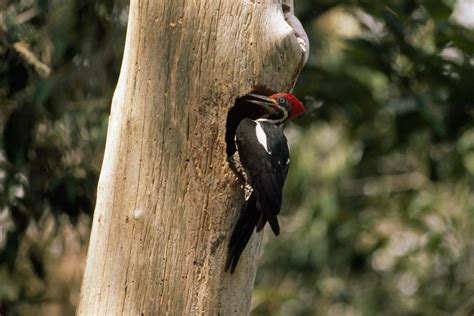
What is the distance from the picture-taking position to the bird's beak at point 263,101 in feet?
10.9

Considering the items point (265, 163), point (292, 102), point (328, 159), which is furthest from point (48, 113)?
point (328, 159)

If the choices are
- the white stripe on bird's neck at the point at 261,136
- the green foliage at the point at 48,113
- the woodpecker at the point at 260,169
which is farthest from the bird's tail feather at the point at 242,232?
the green foliage at the point at 48,113

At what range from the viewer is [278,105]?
3379mm

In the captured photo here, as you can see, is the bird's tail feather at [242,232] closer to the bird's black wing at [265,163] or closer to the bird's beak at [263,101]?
the bird's black wing at [265,163]

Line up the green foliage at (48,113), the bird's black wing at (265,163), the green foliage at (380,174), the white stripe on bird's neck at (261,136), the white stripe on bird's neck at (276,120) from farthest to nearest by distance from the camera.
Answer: the green foliage at (380,174) < the green foliage at (48,113) < the white stripe on bird's neck at (276,120) < the white stripe on bird's neck at (261,136) < the bird's black wing at (265,163)

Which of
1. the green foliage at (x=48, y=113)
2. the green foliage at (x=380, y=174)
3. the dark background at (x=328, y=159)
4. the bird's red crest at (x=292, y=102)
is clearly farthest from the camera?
the green foliage at (x=380, y=174)

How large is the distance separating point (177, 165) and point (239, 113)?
41 cm

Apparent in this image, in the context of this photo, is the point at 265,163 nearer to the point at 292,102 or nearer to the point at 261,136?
the point at 261,136

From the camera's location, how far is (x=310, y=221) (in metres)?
7.31

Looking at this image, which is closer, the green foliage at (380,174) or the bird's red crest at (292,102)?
the bird's red crest at (292,102)

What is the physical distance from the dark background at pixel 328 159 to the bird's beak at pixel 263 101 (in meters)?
1.90

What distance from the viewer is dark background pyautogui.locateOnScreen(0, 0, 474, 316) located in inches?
204

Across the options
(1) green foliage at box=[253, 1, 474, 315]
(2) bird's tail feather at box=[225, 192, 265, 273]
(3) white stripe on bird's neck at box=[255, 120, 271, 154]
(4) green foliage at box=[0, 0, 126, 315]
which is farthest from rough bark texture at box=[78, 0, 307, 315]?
(1) green foliage at box=[253, 1, 474, 315]

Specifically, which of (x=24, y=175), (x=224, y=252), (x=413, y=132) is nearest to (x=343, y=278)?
(x=413, y=132)
